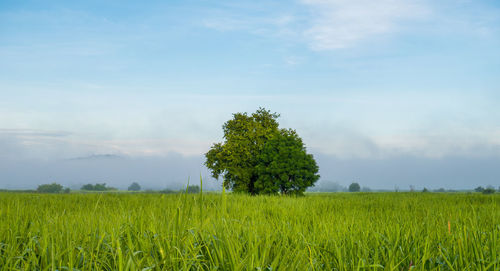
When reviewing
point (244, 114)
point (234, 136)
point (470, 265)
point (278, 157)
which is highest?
point (244, 114)

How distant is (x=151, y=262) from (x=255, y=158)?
33.9 metres

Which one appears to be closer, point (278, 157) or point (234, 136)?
point (278, 157)

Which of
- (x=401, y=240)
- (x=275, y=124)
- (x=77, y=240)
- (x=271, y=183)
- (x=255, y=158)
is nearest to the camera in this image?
(x=77, y=240)

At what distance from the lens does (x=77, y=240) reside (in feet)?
12.9

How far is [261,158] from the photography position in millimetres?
34688

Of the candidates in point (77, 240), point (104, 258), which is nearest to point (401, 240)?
point (104, 258)

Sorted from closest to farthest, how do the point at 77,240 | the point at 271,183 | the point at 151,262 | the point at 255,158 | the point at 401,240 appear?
the point at 151,262, the point at 77,240, the point at 401,240, the point at 271,183, the point at 255,158

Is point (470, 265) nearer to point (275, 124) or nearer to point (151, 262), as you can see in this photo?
point (151, 262)

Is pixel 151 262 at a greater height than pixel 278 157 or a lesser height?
lesser

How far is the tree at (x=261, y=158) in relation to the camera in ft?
109

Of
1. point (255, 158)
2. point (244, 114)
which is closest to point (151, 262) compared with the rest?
point (255, 158)

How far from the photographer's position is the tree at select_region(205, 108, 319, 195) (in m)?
33.2

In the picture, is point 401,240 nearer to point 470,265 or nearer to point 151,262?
point 470,265

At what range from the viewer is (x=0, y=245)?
396 cm
